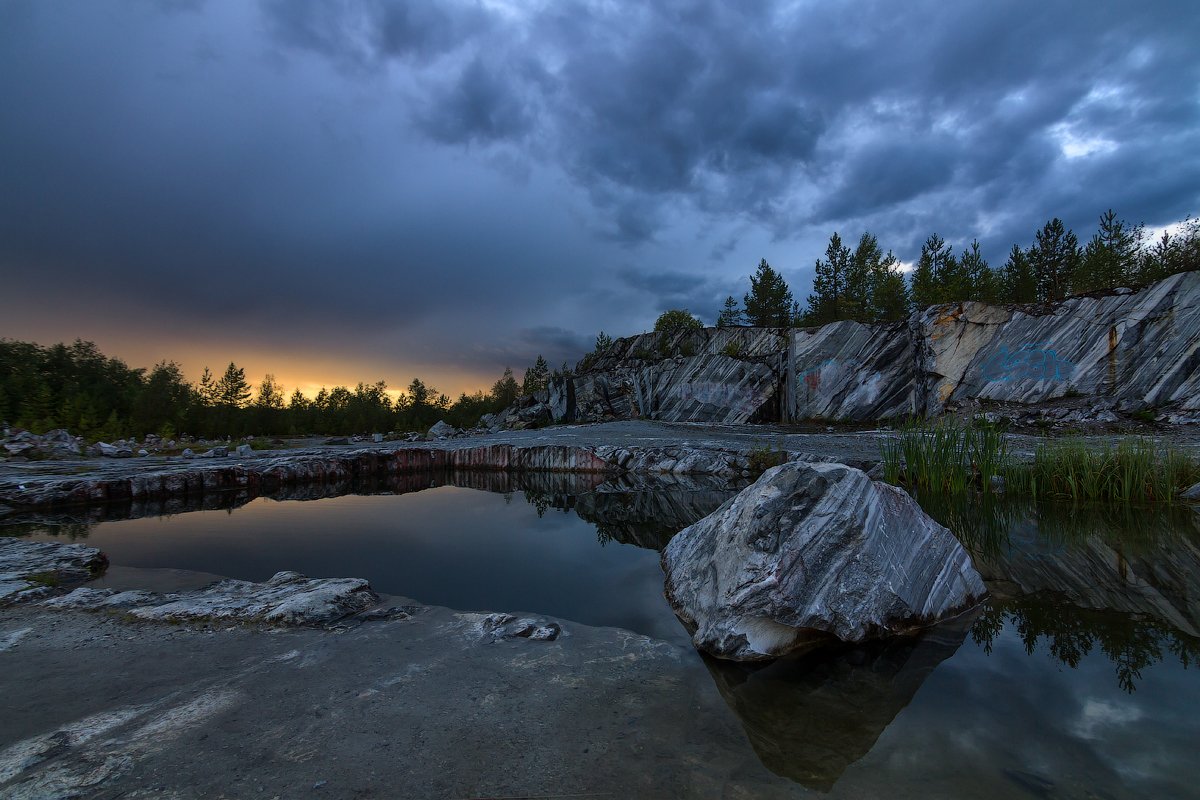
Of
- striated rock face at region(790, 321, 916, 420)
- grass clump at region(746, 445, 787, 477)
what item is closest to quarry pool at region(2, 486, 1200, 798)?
grass clump at region(746, 445, 787, 477)

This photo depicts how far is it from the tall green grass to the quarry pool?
2.63ft

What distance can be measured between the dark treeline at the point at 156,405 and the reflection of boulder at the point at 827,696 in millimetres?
26667

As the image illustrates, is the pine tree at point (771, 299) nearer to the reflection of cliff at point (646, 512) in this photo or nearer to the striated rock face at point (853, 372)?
the striated rock face at point (853, 372)

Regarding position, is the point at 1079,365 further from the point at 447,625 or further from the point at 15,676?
the point at 15,676

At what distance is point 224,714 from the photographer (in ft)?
7.77

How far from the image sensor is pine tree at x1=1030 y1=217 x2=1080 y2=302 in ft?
106

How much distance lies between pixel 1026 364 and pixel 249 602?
92.5 feet

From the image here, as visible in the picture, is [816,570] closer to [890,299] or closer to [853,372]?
[853,372]

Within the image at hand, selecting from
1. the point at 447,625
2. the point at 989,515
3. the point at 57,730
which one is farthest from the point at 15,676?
the point at 989,515

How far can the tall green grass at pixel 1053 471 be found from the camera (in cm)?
784

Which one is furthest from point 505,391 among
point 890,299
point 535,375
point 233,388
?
point 890,299

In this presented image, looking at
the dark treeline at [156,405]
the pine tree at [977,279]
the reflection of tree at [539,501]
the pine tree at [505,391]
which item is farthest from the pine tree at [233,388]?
the pine tree at [977,279]

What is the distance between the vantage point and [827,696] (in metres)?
2.67

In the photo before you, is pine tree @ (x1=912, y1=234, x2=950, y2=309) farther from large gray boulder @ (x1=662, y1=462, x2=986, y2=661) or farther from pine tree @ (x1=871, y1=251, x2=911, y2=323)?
large gray boulder @ (x1=662, y1=462, x2=986, y2=661)
